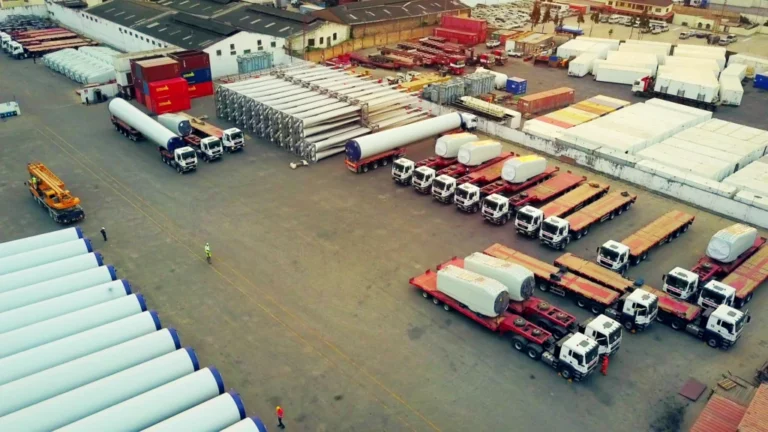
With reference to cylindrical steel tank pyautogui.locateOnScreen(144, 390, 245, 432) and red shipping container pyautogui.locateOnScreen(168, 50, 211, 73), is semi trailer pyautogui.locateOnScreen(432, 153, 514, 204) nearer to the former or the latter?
cylindrical steel tank pyautogui.locateOnScreen(144, 390, 245, 432)

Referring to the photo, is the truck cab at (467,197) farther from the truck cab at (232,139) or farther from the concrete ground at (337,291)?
the truck cab at (232,139)

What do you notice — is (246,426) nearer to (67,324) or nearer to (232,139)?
(67,324)

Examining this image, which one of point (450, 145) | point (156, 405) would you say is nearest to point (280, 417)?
point (156, 405)

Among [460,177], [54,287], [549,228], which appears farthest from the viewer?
[460,177]

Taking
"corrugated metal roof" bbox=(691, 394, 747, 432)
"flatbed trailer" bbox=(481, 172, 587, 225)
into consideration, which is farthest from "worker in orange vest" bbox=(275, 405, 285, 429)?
"flatbed trailer" bbox=(481, 172, 587, 225)

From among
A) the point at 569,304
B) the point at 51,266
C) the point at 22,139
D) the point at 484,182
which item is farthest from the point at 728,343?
the point at 22,139
